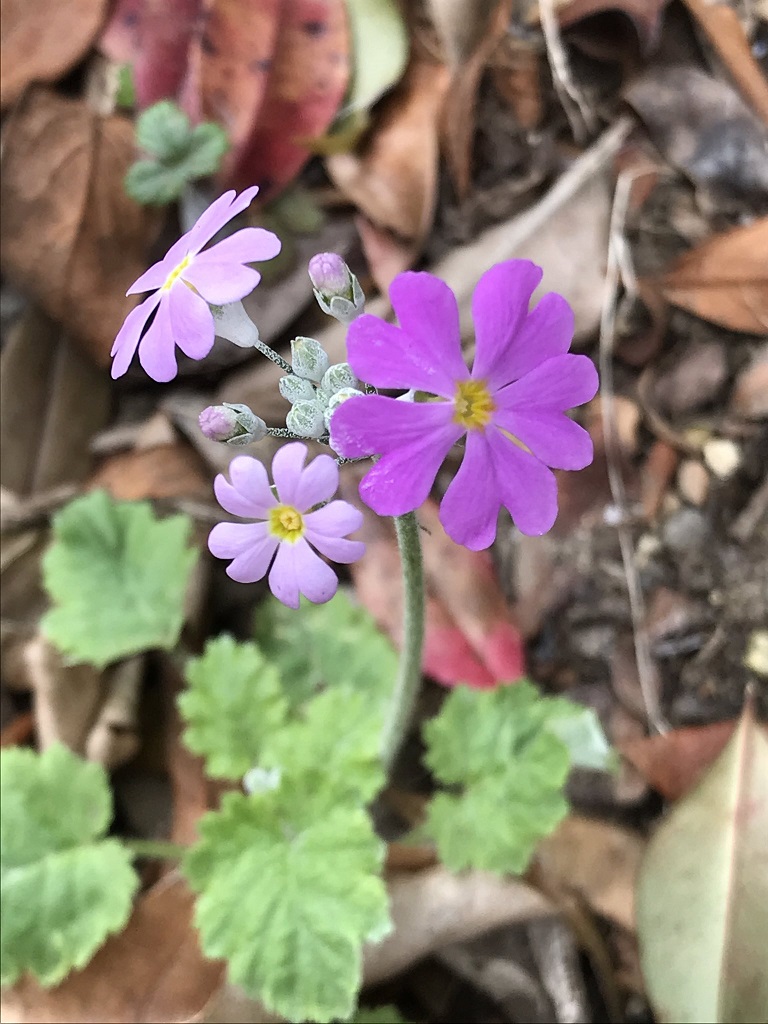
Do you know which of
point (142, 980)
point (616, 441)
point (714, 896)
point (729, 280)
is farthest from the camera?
point (616, 441)

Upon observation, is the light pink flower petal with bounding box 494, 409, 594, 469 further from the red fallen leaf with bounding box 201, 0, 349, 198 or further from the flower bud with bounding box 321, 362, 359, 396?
the red fallen leaf with bounding box 201, 0, 349, 198

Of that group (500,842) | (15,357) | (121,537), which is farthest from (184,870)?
(15,357)

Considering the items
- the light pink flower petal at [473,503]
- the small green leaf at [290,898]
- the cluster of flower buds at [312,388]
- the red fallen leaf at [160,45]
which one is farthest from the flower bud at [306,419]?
the red fallen leaf at [160,45]

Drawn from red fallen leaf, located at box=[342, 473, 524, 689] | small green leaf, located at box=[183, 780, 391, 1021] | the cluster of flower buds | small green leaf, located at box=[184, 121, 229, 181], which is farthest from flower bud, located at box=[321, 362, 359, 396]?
small green leaf, located at box=[184, 121, 229, 181]

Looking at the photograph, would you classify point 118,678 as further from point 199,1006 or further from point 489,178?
point 489,178

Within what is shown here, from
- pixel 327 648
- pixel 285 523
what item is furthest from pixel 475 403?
pixel 327 648

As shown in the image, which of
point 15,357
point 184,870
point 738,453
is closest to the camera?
point 184,870

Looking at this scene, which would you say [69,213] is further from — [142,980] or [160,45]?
[142,980]
